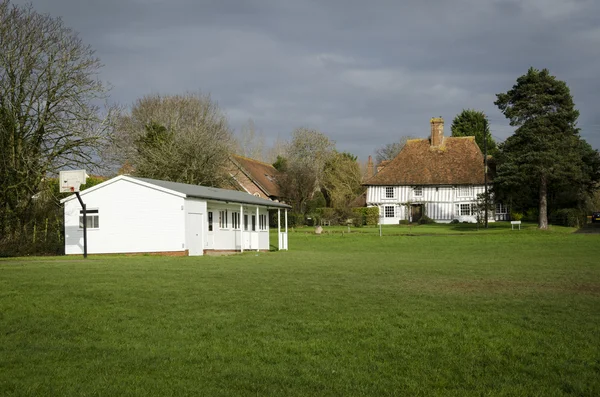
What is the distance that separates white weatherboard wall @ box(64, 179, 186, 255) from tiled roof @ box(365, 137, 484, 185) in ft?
122

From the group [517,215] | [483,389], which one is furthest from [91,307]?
[517,215]

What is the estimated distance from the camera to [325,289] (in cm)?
1226

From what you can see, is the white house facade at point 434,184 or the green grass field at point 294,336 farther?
the white house facade at point 434,184

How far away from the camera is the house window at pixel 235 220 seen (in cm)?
3219

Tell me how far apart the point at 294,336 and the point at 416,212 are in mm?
55264

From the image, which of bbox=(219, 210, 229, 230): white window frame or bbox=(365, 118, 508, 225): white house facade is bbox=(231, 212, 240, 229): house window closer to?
bbox=(219, 210, 229, 230): white window frame

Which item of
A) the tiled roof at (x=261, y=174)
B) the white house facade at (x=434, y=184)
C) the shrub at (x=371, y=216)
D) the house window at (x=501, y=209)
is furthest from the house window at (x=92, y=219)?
the house window at (x=501, y=209)

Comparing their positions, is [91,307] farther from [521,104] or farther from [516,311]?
[521,104]

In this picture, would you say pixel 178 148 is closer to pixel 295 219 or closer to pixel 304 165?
pixel 295 219

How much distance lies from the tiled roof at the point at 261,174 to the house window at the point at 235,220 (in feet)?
82.5

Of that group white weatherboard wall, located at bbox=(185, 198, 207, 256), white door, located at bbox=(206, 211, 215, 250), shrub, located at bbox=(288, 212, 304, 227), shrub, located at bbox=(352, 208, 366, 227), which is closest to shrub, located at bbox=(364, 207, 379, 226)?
shrub, located at bbox=(352, 208, 366, 227)

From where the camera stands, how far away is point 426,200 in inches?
2393

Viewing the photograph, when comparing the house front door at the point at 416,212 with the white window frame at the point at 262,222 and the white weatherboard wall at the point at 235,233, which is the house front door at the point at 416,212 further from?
the white weatherboard wall at the point at 235,233

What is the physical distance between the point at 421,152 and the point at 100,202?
140ft
